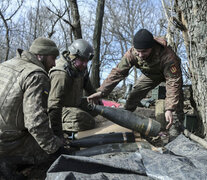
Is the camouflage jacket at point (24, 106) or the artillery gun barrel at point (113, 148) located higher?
the camouflage jacket at point (24, 106)

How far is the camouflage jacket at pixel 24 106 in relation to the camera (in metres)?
2.35

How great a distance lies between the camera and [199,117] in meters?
3.48

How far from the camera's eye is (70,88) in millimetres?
3998

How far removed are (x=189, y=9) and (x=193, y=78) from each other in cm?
107

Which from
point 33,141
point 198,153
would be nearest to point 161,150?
point 198,153

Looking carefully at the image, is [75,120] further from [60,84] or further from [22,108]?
[22,108]

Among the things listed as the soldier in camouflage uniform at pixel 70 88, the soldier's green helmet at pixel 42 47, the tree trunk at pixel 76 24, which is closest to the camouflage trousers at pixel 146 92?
the soldier in camouflage uniform at pixel 70 88

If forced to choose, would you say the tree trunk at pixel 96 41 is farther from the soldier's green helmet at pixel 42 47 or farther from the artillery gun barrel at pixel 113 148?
the soldier's green helmet at pixel 42 47

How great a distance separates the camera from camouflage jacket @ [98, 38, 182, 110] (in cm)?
318

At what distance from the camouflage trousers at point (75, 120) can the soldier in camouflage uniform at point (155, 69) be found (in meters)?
0.71

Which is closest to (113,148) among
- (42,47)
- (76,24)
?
(42,47)

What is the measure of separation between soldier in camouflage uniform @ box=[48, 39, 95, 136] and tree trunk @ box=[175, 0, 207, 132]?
1703mm

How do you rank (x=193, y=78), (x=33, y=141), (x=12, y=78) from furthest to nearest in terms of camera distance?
(x=193, y=78) → (x=33, y=141) → (x=12, y=78)

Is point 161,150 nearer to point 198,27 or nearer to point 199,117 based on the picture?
point 199,117
